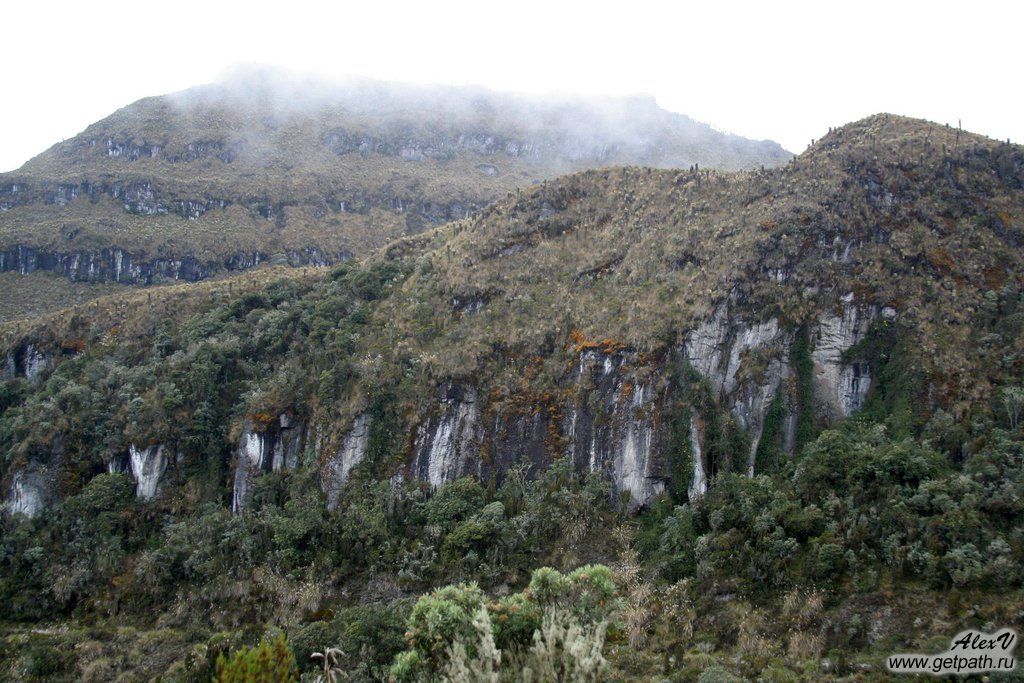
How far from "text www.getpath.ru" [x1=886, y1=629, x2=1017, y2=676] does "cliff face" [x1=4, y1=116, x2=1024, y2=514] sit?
14.4 m

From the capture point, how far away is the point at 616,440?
135ft

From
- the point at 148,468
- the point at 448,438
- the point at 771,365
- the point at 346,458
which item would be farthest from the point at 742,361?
the point at 148,468

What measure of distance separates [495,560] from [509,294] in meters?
20.8

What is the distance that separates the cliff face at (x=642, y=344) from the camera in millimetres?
39688

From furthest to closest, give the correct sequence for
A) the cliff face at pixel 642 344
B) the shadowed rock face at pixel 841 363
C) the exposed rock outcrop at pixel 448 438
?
the exposed rock outcrop at pixel 448 438
the shadowed rock face at pixel 841 363
the cliff face at pixel 642 344

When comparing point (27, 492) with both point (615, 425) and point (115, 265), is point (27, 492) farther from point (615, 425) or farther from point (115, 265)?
point (115, 265)

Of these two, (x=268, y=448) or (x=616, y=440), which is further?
(x=268, y=448)

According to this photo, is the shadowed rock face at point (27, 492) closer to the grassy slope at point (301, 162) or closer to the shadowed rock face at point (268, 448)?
the shadowed rock face at point (268, 448)

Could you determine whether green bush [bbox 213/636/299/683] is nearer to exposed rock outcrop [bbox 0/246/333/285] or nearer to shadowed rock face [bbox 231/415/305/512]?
shadowed rock face [bbox 231/415/305/512]

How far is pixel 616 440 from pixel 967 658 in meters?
20.8

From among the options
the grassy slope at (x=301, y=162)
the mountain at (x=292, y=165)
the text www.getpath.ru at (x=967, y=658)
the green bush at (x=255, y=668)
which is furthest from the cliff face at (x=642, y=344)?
the grassy slope at (x=301, y=162)

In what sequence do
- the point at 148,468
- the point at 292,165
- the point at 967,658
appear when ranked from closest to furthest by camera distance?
the point at 967,658 < the point at 148,468 < the point at 292,165

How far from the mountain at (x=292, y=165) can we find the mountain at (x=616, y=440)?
4085cm

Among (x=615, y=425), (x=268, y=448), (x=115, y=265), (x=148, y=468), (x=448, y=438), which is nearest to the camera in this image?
(x=615, y=425)
